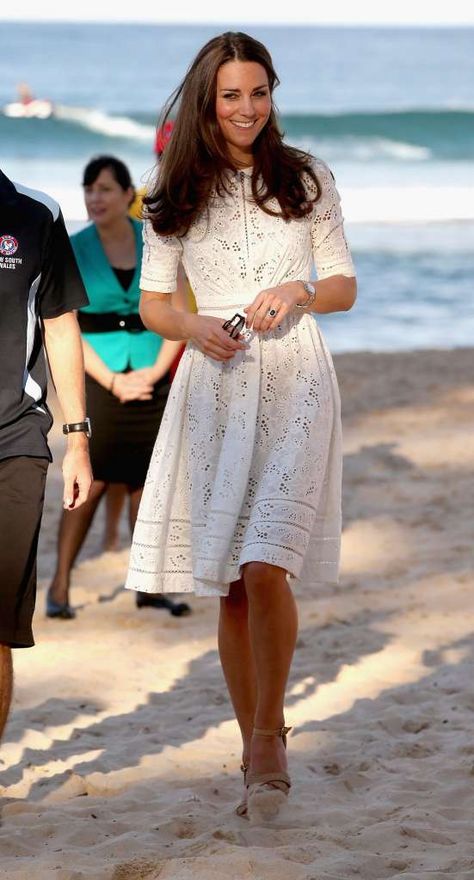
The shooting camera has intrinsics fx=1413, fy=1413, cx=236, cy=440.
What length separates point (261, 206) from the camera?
4016mm

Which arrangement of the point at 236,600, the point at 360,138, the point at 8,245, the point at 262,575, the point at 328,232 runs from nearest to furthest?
the point at 8,245 < the point at 262,575 < the point at 328,232 < the point at 236,600 < the point at 360,138

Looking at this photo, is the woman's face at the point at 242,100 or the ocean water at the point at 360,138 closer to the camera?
the woman's face at the point at 242,100

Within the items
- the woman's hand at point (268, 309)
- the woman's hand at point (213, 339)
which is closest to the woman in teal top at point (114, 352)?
the woman's hand at point (213, 339)

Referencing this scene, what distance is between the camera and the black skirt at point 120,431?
645cm

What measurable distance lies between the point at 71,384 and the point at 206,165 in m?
0.74

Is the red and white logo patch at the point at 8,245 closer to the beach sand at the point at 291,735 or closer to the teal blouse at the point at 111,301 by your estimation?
the beach sand at the point at 291,735

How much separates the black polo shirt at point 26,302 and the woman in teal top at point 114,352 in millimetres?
2386

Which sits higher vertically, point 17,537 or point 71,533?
point 17,537

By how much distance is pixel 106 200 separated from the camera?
6.36 m

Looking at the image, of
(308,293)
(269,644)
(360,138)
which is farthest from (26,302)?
(360,138)

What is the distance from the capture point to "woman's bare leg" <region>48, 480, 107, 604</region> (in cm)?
654

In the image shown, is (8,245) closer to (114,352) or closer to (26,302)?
(26,302)

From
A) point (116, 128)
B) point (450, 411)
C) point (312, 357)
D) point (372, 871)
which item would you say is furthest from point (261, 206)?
point (116, 128)

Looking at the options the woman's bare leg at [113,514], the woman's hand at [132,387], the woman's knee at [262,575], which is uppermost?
the woman's hand at [132,387]
